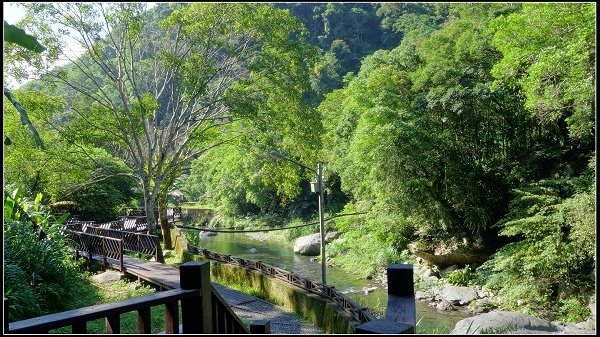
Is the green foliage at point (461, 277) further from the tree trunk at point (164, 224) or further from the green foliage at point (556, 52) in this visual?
the tree trunk at point (164, 224)

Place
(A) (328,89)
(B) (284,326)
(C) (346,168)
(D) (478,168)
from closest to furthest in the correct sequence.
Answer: (B) (284,326), (D) (478,168), (C) (346,168), (A) (328,89)

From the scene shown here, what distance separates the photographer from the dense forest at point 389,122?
1123 cm

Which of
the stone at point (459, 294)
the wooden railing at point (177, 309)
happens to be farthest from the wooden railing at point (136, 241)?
the wooden railing at point (177, 309)

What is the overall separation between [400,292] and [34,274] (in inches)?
240

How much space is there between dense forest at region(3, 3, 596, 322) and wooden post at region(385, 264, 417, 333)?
27.6 feet

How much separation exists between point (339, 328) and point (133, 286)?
4304 mm

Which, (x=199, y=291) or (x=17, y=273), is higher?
(x=199, y=291)

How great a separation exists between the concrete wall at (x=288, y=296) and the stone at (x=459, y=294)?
5878 millimetres

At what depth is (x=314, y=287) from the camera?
26.3 ft

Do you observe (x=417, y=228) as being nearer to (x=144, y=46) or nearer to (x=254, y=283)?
(x=254, y=283)

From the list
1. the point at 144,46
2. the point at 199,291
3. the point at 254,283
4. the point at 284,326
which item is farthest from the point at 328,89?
the point at 199,291

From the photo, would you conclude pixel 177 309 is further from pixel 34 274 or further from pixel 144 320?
pixel 34 274

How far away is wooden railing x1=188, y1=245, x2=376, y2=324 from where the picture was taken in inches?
262

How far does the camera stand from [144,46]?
16.2 m
